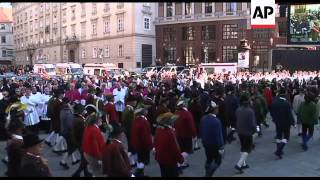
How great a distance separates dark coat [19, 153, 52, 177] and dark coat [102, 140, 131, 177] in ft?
5.03

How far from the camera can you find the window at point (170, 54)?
63.5 metres

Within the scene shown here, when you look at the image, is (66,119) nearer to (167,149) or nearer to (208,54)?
(167,149)

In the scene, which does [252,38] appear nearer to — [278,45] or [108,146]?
[278,45]

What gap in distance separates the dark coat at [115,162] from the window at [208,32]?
53.7 metres

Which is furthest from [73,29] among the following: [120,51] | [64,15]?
[120,51]

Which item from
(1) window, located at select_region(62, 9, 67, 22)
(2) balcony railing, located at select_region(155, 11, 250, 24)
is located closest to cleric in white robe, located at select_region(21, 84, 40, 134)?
(2) balcony railing, located at select_region(155, 11, 250, 24)

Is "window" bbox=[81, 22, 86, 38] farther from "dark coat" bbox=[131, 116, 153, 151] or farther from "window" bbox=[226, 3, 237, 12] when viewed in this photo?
"dark coat" bbox=[131, 116, 153, 151]

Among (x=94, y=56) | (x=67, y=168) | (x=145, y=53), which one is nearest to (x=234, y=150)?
(x=67, y=168)

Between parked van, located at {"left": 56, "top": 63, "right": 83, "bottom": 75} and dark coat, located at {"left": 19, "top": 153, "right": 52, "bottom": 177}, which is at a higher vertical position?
parked van, located at {"left": 56, "top": 63, "right": 83, "bottom": 75}

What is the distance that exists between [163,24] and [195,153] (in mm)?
52641

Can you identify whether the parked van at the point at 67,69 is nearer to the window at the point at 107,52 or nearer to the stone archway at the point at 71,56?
the window at the point at 107,52

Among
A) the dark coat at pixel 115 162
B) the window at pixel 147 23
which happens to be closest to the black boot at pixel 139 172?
the dark coat at pixel 115 162

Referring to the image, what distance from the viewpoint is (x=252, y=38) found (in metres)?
54.0

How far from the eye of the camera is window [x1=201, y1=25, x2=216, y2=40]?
59428mm
